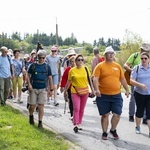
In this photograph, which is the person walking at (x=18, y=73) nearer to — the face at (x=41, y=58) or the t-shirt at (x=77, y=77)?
the face at (x=41, y=58)

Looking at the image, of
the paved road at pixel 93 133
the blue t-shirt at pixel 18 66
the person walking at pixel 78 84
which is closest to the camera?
the paved road at pixel 93 133

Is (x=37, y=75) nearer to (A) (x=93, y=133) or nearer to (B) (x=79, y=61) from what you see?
(B) (x=79, y=61)

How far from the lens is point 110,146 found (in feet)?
21.2

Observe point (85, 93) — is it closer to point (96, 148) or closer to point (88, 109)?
point (96, 148)

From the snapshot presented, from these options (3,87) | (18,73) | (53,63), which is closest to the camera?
(3,87)

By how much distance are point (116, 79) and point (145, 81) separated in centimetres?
70

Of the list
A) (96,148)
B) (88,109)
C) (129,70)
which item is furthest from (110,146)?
(88,109)

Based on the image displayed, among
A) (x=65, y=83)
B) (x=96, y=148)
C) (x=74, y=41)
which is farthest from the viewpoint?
(x=74, y=41)

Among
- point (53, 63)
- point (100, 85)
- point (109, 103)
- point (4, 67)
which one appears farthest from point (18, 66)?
point (109, 103)

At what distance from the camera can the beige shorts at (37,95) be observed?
7581 millimetres

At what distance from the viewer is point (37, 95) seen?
25.1 feet

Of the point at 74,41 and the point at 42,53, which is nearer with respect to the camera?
the point at 42,53

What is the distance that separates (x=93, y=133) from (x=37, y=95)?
4.69 feet

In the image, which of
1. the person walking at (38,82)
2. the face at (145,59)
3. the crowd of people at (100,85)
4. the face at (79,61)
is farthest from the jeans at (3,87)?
the face at (145,59)
